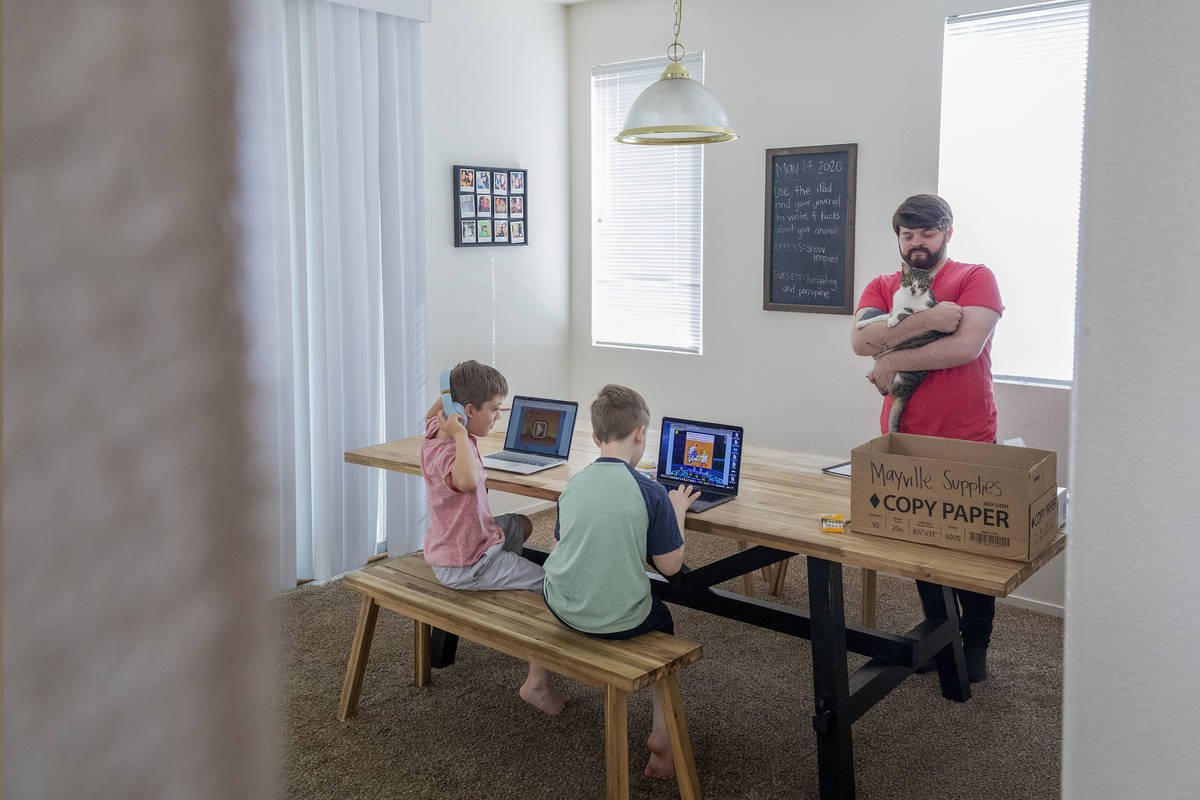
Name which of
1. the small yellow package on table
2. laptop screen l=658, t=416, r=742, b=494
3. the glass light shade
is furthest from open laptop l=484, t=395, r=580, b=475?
the small yellow package on table

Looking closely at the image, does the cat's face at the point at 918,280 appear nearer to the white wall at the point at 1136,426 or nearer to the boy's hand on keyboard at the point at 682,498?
the boy's hand on keyboard at the point at 682,498

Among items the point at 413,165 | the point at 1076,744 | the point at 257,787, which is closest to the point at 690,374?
the point at 413,165

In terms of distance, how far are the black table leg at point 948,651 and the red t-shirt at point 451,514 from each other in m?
1.53

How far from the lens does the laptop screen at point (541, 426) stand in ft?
11.8

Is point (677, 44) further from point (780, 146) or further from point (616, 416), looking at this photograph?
point (616, 416)

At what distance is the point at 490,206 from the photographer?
17.7ft

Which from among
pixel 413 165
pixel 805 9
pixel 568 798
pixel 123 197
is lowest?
pixel 568 798

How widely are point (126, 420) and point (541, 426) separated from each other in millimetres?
3592

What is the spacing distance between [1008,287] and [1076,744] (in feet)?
12.5

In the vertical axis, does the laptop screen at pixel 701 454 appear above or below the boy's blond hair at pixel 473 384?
below

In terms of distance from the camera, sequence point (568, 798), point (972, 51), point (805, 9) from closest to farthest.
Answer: point (568, 798), point (972, 51), point (805, 9)

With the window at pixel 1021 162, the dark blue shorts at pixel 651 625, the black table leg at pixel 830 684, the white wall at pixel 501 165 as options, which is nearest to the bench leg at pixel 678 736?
the dark blue shorts at pixel 651 625

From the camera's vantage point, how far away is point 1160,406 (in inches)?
29.4

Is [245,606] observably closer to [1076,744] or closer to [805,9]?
[1076,744]
